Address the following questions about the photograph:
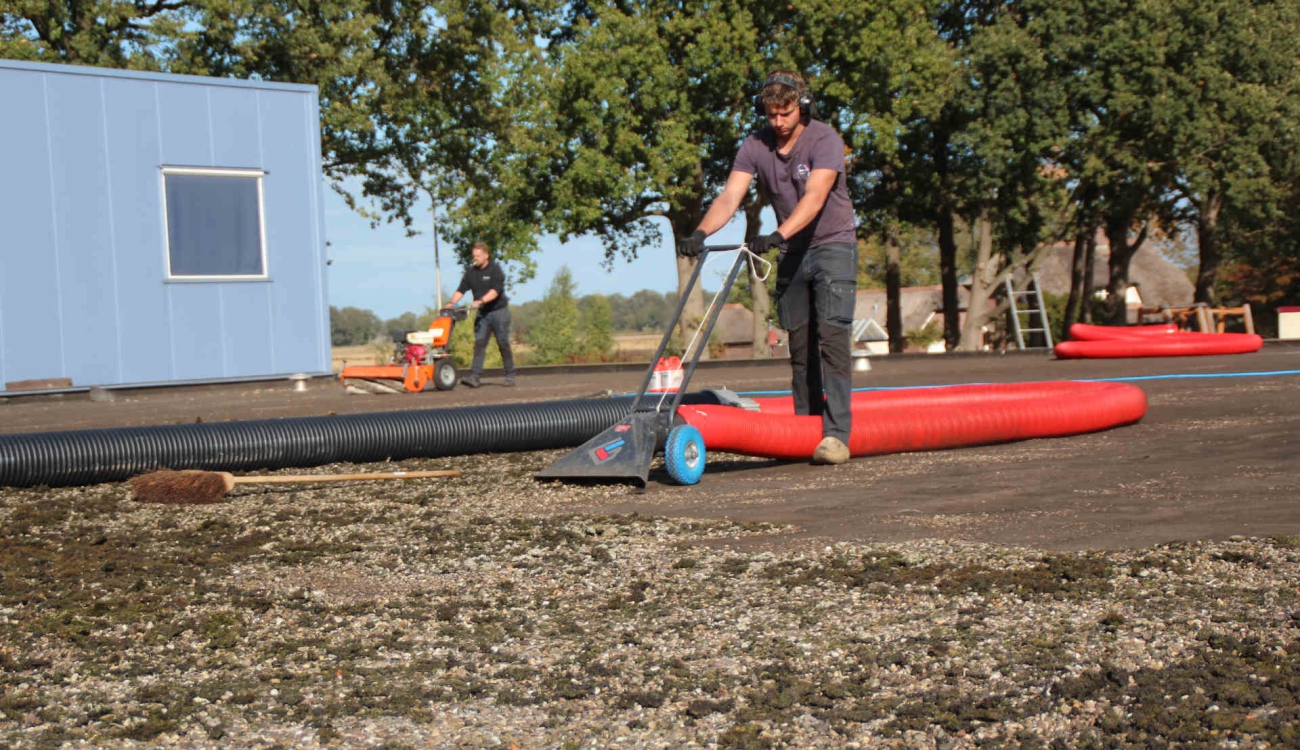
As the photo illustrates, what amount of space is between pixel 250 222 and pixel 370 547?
12456mm

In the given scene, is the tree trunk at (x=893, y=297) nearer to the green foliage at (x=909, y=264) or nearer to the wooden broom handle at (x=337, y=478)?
the green foliage at (x=909, y=264)

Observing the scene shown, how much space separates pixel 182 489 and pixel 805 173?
327cm

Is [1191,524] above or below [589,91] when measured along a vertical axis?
below

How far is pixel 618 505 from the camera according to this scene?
5285 mm

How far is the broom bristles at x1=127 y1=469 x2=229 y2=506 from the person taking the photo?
5.66 metres

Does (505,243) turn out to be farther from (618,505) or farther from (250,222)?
(618,505)

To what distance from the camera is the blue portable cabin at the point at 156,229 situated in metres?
14.4

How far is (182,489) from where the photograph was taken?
5.66 meters

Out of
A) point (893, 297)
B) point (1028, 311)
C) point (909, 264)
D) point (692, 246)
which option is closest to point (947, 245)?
point (893, 297)

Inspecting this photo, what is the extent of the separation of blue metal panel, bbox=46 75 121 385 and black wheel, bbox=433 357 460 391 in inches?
155

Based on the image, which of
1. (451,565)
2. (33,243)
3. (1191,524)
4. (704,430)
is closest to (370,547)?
(451,565)

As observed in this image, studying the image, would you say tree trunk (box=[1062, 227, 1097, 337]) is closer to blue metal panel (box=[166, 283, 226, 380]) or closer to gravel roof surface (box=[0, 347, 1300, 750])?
blue metal panel (box=[166, 283, 226, 380])

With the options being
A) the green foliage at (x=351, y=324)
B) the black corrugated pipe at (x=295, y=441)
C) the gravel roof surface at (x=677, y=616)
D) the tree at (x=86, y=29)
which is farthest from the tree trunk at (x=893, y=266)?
the green foliage at (x=351, y=324)

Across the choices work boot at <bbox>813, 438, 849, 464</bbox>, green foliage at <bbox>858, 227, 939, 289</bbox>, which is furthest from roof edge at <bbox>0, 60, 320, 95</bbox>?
green foliage at <bbox>858, 227, 939, 289</bbox>
